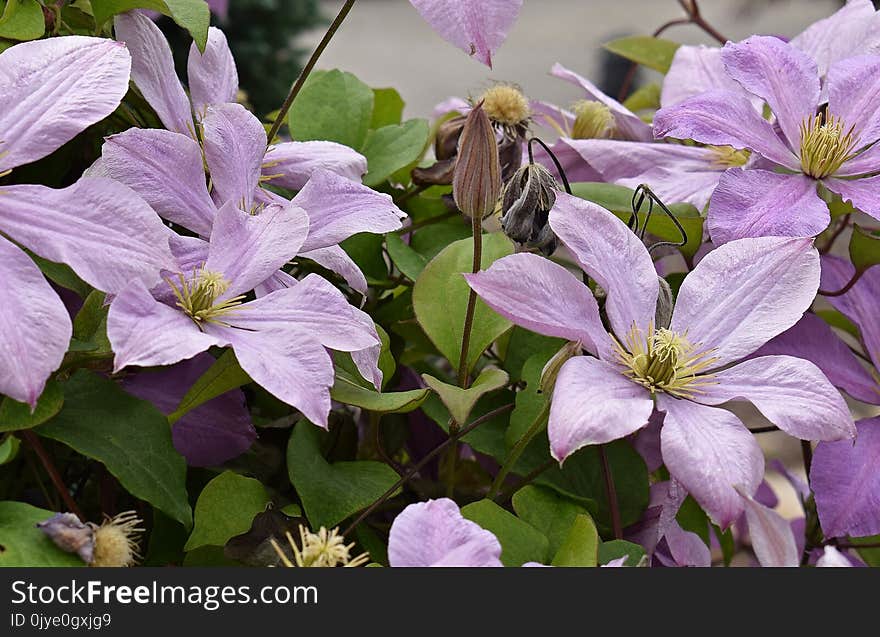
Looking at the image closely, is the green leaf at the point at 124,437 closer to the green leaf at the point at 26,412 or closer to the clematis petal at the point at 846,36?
the green leaf at the point at 26,412

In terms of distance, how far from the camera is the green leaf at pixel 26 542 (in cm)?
31

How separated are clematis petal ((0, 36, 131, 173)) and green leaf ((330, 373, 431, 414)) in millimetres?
122

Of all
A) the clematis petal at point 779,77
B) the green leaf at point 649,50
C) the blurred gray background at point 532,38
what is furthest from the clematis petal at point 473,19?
the blurred gray background at point 532,38

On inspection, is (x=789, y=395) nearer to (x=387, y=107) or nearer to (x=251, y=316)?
(x=251, y=316)

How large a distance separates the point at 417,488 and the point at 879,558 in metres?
0.22

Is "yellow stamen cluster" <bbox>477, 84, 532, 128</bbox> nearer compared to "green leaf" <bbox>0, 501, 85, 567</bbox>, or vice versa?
"green leaf" <bbox>0, 501, 85, 567</bbox>

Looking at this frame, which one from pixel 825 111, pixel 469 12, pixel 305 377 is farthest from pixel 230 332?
pixel 825 111

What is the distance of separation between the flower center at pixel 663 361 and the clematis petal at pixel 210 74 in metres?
0.20

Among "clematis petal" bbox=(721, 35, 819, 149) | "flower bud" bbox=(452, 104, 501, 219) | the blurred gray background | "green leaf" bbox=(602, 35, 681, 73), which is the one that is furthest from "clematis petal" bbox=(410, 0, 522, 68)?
the blurred gray background

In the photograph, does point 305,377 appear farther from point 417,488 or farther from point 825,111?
point 825,111

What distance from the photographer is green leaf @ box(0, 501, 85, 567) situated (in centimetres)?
31

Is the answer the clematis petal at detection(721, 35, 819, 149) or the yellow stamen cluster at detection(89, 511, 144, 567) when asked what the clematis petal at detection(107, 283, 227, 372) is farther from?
the clematis petal at detection(721, 35, 819, 149)

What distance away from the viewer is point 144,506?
1.38ft

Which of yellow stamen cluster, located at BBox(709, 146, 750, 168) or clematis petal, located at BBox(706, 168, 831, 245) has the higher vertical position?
clematis petal, located at BBox(706, 168, 831, 245)
